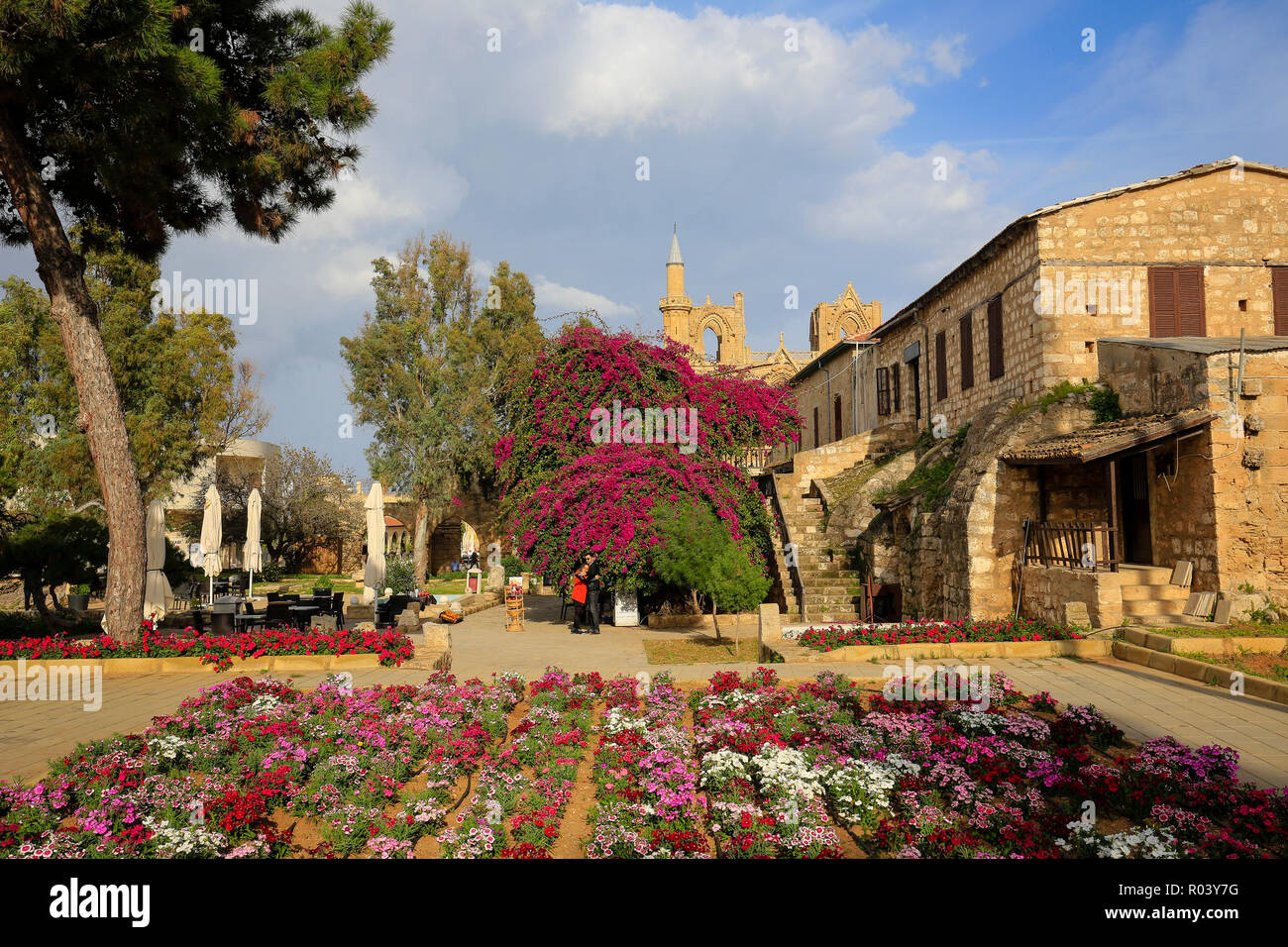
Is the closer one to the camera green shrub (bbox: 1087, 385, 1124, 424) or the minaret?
green shrub (bbox: 1087, 385, 1124, 424)

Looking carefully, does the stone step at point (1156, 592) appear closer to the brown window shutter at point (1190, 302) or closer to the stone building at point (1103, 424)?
the stone building at point (1103, 424)

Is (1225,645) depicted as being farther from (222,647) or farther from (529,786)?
(222,647)

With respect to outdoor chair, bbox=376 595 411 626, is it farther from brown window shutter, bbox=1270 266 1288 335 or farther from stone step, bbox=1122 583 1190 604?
brown window shutter, bbox=1270 266 1288 335

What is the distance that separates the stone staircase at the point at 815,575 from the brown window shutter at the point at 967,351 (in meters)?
5.19

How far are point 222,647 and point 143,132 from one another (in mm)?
7458

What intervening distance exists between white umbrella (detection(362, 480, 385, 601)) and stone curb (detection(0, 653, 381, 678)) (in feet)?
17.6

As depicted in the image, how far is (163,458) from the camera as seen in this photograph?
25.5 meters

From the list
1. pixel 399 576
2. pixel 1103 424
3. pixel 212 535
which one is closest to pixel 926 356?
pixel 1103 424

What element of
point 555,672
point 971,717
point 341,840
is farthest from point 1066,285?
point 341,840

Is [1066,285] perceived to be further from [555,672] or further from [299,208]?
[299,208]

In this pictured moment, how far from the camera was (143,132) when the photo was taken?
36.7 feet

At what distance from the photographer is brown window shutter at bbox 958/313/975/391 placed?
63.5ft

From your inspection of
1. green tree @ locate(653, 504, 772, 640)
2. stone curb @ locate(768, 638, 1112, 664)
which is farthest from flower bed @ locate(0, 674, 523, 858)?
green tree @ locate(653, 504, 772, 640)
